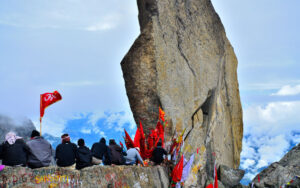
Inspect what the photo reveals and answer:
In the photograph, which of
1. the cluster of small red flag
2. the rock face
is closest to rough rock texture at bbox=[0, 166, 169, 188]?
the cluster of small red flag

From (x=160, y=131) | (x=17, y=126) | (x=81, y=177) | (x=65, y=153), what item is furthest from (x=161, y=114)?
(x=17, y=126)

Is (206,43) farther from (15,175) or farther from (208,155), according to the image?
(15,175)

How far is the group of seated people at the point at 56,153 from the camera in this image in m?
7.32

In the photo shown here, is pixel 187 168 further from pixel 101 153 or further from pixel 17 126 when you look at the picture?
pixel 17 126

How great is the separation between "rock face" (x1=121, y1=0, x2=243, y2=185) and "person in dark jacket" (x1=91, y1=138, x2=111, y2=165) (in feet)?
10.4

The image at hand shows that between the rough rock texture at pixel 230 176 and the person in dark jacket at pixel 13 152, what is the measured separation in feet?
28.9

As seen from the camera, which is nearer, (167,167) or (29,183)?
(29,183)

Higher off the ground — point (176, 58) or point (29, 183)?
point (176, 58)

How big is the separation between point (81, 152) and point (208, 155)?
24.0 ft

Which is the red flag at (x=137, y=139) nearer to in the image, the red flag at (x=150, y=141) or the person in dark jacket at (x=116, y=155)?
the red flag at (x=150, y=141)

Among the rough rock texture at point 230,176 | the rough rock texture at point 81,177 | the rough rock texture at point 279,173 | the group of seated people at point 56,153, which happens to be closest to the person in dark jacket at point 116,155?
the group of seated people at point 56,153

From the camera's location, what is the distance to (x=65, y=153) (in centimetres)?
786

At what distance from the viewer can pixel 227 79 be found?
1656 cm

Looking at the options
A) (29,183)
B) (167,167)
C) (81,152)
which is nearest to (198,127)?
(167,167)
